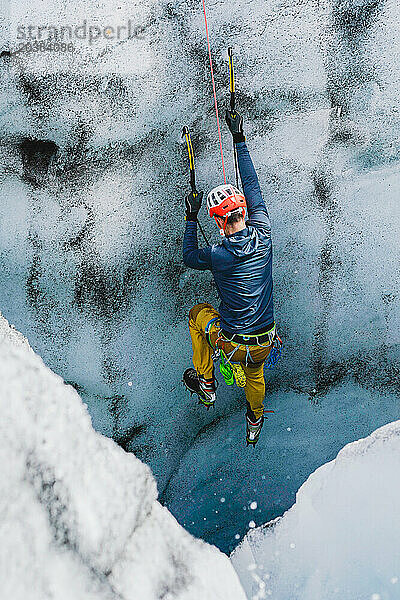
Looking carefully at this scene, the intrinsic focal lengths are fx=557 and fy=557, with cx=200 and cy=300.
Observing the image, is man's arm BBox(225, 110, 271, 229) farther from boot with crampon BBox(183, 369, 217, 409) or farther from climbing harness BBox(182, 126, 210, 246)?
boot with crampon BBox(183, 369, 217, 409)

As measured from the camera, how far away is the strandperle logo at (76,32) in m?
2.61

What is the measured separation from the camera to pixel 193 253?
2588 millimetres

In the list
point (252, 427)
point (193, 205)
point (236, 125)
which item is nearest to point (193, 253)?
point (193, 205)

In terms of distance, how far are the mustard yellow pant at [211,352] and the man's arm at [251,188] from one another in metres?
0.55

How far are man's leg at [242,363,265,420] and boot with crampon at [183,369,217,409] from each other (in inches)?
8.3

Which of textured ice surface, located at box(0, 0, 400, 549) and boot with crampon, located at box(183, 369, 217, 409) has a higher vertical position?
textured ice surface, located at box(0, 0, 400, 549)

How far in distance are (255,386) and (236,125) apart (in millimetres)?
1287

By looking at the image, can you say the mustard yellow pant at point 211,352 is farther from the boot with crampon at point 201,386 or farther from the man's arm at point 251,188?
the man's arm at point 251,188

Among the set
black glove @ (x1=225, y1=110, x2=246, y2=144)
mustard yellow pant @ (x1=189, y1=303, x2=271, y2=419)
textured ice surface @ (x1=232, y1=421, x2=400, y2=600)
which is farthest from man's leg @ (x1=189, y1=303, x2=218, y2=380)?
textured ice surface @ (x1=232, y1=421, x2=400, y2=600)

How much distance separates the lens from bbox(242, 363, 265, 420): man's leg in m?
2.78

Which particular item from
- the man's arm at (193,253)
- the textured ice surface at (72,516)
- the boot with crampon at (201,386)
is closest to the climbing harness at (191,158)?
the man's arm at (193,253)

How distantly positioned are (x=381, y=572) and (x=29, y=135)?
2882mm

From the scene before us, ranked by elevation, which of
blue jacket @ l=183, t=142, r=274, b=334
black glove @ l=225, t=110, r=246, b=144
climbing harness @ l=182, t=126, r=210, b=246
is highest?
black glove @ l=225, t=110, r=246, b=144

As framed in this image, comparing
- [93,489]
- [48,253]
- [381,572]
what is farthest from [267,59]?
[381,572]
